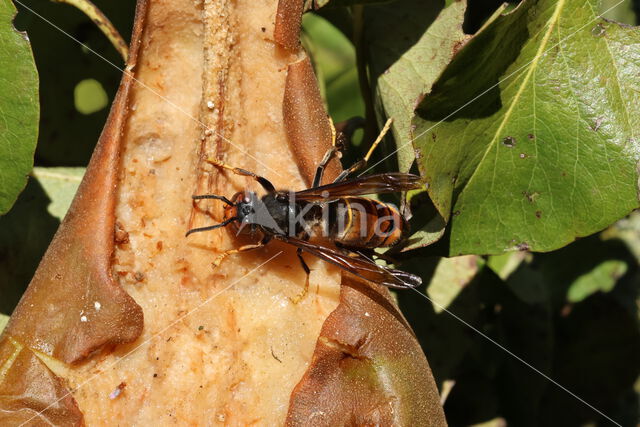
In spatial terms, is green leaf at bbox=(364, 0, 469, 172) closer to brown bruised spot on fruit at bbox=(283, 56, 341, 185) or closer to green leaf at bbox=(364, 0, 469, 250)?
green leaf at bbox=(364, 0, 469, 250)

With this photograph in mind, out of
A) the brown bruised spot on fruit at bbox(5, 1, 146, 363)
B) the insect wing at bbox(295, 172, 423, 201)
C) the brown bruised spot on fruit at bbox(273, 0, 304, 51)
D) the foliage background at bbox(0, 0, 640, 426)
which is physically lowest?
the foliage background at bbox(0, 0, 640, 426)

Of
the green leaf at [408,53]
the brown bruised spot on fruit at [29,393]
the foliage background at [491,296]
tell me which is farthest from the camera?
the foliage background at [491,296]

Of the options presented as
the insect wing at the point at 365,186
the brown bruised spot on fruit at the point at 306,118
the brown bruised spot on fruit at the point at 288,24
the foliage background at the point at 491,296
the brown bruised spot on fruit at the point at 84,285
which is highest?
the brown bruised spot on fruit at the point at 288,24

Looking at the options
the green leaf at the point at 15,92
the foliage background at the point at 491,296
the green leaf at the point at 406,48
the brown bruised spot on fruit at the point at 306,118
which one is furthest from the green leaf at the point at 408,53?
the green leaf at the point at 15,92

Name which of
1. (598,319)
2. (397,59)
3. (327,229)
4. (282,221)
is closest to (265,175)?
(282,221)

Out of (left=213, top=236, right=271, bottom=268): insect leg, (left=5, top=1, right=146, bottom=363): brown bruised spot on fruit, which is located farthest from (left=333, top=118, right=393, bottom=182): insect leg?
(left=5, top=1, right=146, bottom=363): brown bruised spot on fruit

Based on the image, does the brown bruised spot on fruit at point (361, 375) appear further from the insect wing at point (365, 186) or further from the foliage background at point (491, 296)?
the foliage background at point (491, 296)

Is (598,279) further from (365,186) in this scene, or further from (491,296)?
(365,186)

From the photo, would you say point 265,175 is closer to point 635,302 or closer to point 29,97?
point 29,97
